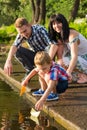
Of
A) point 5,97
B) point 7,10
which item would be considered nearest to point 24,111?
point 5,97

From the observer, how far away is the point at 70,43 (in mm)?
7113

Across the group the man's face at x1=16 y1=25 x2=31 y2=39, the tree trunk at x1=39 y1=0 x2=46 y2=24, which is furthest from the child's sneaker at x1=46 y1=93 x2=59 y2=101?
the tree trunk at x1=39 y1=0 x2=46 y2=24

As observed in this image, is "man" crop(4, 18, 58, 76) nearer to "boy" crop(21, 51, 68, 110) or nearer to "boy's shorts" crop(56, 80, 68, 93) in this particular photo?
"boy" crop(21, 51, 68, 110)

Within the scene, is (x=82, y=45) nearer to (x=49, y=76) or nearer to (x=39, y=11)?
(x=49, y=76)

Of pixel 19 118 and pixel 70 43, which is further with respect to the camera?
pixel 70 43

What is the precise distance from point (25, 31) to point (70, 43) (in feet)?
2.30

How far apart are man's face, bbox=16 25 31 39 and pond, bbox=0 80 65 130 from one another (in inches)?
39.9

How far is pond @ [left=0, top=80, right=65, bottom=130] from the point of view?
5.65 m

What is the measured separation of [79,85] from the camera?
7.53 metres

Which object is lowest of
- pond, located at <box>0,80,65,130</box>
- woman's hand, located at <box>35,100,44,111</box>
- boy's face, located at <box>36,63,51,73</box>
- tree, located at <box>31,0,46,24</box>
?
tree, located at <box>31,0,46,24</box>

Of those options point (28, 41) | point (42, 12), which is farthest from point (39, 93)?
point (42, 12)

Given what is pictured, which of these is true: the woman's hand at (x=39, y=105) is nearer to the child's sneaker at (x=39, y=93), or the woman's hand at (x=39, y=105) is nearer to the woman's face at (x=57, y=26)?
the child's sneaker at (x=39, y=93)

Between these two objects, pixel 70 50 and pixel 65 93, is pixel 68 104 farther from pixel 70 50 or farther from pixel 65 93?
pixel 70 50

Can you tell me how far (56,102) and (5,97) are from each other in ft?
4.66
